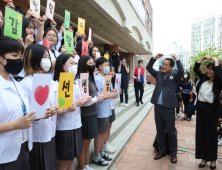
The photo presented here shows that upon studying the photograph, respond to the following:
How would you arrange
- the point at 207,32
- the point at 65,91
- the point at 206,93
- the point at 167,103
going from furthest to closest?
the point at 207,32
the point at 167,103
the point at 206,93
the point at 65,91

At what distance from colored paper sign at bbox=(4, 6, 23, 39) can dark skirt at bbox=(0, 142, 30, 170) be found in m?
1.39

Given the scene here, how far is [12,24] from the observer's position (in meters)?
2.21

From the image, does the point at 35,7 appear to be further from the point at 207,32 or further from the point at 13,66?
the point at 207,32

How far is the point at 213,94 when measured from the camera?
3475 mm

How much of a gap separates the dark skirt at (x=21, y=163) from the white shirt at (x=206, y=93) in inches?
131

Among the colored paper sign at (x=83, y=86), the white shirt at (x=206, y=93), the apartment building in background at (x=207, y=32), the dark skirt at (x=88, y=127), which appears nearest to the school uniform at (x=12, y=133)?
the colored paper sign at (x=83, y=86)

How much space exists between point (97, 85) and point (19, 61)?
198 centimetres

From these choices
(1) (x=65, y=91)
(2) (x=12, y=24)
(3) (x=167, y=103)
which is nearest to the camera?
(1) (x=65, y=91)

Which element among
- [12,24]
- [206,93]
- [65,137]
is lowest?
[65,137]

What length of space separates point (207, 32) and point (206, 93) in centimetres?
11423

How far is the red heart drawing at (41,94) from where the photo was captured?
1.50 metres

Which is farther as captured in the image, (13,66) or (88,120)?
(88,120)

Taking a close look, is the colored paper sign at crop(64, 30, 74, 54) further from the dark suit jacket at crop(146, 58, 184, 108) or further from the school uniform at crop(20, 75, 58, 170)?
the dark suit jacket at crop(146, 58, 184, 108)

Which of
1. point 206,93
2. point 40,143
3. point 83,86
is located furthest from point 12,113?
point 206,93
